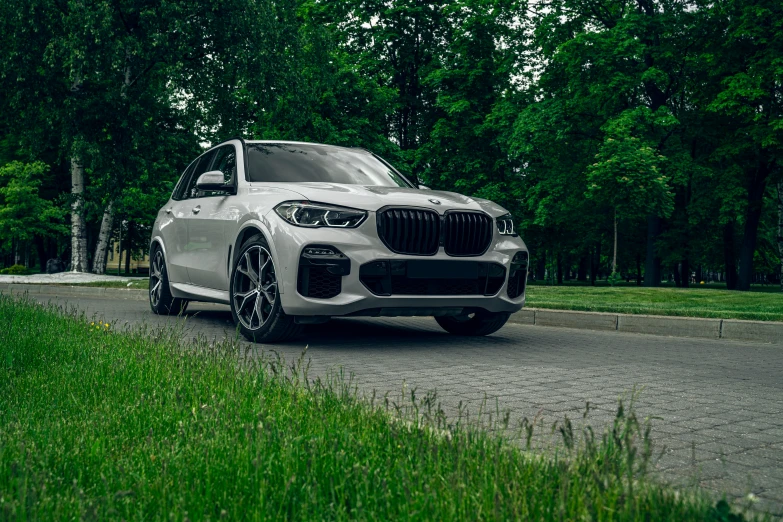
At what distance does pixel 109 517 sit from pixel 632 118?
26290mm

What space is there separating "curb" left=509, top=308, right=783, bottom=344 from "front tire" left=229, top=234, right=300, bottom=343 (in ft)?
14.6

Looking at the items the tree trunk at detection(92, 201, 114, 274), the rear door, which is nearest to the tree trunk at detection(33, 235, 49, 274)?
the tree trunk at detection(92, 201, 114, 274)

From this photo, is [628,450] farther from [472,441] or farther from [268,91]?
[268,91]

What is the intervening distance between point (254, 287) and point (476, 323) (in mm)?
2422

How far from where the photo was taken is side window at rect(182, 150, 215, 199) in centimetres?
991

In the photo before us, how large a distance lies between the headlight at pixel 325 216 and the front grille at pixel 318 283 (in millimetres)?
393

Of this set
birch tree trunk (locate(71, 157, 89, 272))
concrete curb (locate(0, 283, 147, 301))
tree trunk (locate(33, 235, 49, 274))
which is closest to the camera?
concrete curb (locate(0, 283, 147, 301))

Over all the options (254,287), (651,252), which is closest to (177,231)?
(254,287)

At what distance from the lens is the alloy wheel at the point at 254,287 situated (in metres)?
7.48

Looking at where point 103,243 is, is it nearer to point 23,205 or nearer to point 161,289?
point 23,205

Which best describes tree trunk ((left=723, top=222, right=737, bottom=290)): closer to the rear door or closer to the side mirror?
the rear door

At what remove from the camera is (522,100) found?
31281mm

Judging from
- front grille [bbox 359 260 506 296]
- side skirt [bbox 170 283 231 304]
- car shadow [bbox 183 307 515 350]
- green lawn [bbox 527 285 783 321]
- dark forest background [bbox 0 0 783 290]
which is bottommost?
car shadow [bbox 183 307 515 350]

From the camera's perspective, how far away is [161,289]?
10562mm
